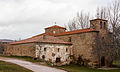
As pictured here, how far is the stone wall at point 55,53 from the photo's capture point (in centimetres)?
2900

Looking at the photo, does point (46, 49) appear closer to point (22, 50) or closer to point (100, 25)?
point (22, 50)

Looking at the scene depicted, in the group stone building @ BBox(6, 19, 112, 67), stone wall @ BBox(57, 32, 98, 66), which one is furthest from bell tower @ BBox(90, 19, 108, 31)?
stone wall @ BBox(57, 32, 98, 66)

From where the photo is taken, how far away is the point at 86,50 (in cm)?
3014

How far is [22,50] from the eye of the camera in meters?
31.8

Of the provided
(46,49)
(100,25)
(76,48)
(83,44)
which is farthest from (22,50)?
(100,25)

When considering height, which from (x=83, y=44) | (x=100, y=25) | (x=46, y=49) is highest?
(x=100, y=25)

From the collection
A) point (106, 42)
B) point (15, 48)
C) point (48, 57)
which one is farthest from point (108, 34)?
point (15, 48)

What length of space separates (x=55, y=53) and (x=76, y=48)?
4585mm

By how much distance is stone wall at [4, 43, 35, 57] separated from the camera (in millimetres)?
28953

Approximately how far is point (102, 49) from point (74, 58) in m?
6.36

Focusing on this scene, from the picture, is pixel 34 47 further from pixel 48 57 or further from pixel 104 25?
pixel 104 25

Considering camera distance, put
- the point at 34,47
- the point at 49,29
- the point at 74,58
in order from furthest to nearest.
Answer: the point at 49,29 → the point at 74,58 → the point at 34,47

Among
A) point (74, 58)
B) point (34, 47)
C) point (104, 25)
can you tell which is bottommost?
point (74, 58)

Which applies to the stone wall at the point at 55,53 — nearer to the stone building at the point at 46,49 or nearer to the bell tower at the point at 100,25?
the stone building at the point at 46,49
